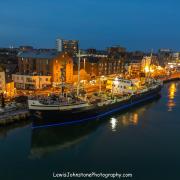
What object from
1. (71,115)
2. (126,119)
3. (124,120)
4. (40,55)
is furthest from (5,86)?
(126,119)

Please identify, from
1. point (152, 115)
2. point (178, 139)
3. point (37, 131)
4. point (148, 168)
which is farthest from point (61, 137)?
point (152, 115)

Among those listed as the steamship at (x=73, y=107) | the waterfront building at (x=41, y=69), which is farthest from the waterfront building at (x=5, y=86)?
the steamship at (x=73, y=107)

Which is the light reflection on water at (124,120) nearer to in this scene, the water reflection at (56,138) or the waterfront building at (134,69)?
the water reflection at (56,138)

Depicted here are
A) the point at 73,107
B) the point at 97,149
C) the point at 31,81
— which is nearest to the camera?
the point at 97,149

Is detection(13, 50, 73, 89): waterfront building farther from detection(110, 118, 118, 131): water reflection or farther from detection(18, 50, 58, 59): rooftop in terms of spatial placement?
detection(110, 118, 118, 131): water reflection

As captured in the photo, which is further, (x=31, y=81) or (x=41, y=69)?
(x=41, y=69)

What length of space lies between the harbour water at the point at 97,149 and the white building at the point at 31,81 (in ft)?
29.6

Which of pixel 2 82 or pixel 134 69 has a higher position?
pixel 134 69

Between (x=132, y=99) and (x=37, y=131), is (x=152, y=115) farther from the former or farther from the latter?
(x=37, y=131)

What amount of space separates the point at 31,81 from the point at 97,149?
13760mm

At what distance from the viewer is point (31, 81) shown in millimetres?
25734

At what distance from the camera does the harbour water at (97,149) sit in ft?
38.6

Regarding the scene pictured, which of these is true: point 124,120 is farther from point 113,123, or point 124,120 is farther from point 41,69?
point 41,69

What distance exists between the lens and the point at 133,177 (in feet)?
36.7
